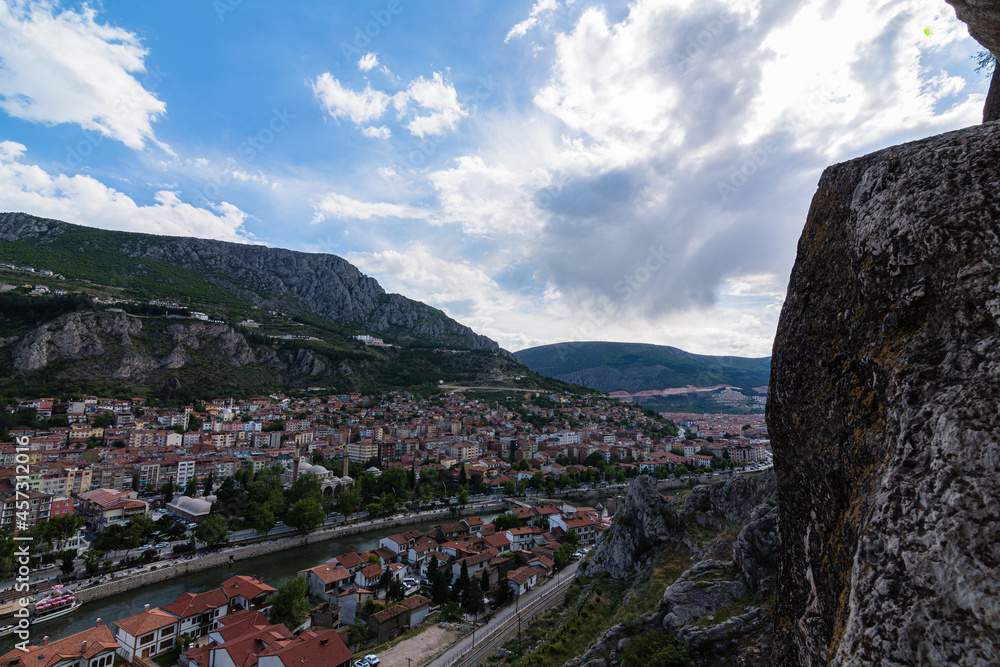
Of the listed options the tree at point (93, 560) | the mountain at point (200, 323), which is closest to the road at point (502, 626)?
the tree at point (93, 560)

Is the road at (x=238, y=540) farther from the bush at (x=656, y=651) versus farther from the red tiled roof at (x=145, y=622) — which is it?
the bush at (x=656, y=651)

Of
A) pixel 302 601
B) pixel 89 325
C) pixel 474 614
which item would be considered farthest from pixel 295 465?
pixel 89 325

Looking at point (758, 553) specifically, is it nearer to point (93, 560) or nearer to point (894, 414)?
point (894, 414)

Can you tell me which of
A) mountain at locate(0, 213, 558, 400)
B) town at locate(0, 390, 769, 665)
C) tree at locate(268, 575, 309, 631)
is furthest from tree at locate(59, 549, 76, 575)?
mountain at locate(0, 213, 558, 400)

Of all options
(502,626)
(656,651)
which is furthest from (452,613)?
(656,651)

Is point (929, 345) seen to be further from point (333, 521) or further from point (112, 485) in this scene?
point (112, 485)
